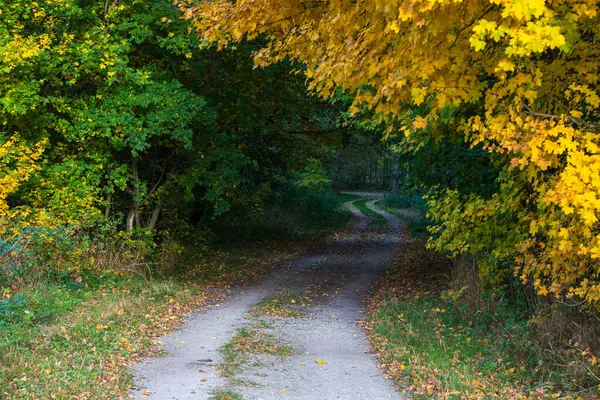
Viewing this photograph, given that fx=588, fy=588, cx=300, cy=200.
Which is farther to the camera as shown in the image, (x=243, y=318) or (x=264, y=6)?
(x=243, y=318)

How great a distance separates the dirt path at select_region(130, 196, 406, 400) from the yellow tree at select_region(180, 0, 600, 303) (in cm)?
275

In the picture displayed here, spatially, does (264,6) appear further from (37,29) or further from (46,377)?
(37,29)

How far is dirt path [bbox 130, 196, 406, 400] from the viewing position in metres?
6.78

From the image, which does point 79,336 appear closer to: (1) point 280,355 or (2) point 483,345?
(1) point 280,355

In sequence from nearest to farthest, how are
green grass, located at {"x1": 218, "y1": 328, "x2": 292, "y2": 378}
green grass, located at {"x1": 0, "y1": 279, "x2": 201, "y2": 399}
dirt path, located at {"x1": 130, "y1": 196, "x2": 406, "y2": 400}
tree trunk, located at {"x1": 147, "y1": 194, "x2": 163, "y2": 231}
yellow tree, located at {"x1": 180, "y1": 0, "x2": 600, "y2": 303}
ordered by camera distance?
1. yellow tree, located at {"x1": 180, "y1": 0, "x2": 600, "y2": 303}
2. green grass, located at {"x1": 0, "y1": 279, "x2": 201, "y2": 399}
3. dirt path, located at {"x1": 130, "y1": 196, "x2": 406, "y2": 400}
4. green grass, located at {"x1": 218, "y1": 328, "x2": 292, "y2": 378}
5. tree trunk, located at {"x1": 147, "y1": 194, "x2": 163, "y2": 231}

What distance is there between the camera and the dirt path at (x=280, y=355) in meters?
6.78

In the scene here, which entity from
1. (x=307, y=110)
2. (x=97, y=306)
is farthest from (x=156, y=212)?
(x=97, y=306)

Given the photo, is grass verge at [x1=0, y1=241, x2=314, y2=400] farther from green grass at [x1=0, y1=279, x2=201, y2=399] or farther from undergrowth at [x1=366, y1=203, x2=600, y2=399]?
undergrowth at [x1=366, y1=203, x2=600, y2=399]

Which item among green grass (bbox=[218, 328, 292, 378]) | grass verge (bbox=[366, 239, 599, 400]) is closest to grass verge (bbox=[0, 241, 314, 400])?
green grass (bbox=[218, 328, 292, 378])

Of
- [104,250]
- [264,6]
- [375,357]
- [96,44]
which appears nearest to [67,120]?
[96,44]

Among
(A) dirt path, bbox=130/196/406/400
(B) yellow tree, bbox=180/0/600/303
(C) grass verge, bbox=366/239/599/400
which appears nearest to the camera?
(B) yellow tree, bbox=180/0/600/303

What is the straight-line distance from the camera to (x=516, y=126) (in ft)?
18.4

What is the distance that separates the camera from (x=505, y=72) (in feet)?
19.3

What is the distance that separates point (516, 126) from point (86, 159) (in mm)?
9780
